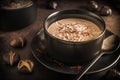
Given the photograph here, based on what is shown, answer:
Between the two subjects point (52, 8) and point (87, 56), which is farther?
point (52, 8)

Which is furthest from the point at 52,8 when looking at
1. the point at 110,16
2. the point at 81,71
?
the point at 81,71

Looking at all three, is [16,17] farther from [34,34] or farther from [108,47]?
[108,47]

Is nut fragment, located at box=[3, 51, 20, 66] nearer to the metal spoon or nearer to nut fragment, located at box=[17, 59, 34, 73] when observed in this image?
nut fragment, located at box=[17, 59, 34, 73]

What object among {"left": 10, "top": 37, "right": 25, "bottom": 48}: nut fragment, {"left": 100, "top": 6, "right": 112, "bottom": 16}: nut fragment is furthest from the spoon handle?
{"left": 100, "top": 6, "right": 112, "bottom": 16}: nut fragment

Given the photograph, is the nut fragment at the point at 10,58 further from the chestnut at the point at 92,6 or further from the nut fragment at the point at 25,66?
the chestnut at the point at 92,6

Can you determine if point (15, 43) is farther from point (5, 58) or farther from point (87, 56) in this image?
point (87, 56)

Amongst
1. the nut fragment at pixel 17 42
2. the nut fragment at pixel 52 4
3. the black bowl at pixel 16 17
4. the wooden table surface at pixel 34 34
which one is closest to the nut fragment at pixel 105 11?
the wooden table surface at pixel 34 34
